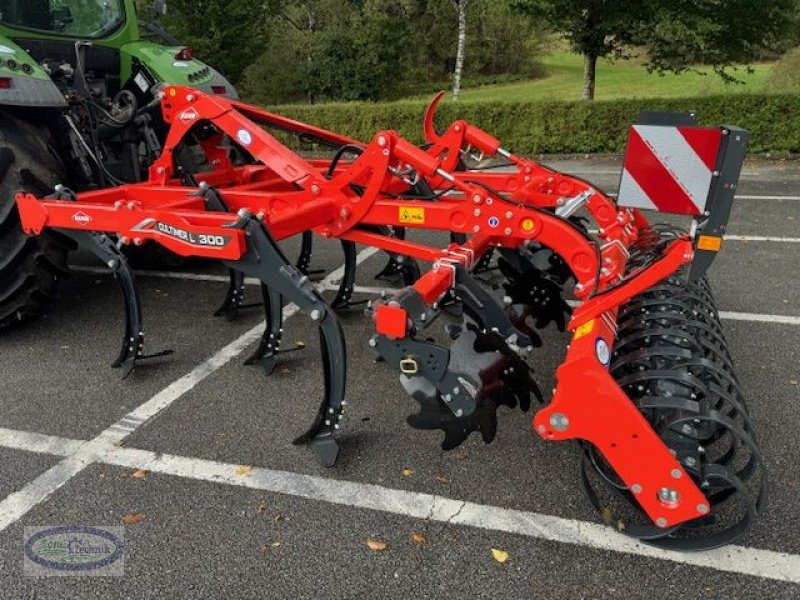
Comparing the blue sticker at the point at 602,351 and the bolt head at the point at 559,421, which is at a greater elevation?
the blue sticker at the point at 602,351

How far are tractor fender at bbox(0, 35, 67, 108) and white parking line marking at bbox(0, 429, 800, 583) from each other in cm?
190

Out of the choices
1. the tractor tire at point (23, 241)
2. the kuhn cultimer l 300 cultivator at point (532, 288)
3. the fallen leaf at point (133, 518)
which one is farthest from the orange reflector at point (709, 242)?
the tractor tire at point (23, 241)

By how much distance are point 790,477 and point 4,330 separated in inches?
174

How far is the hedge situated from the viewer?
34.9ft

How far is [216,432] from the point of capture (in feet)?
10.0

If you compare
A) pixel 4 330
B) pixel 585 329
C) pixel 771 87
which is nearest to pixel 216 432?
pixel 585 329

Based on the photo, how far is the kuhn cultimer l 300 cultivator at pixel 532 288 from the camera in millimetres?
2146

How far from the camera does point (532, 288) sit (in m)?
3.79

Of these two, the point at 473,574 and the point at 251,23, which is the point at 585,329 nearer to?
the point at 473,574

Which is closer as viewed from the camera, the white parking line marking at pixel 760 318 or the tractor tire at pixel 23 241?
the tractor tire at pixel 23 241

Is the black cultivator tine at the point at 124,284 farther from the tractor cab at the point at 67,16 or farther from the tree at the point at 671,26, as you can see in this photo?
the tree at the point at 671,26

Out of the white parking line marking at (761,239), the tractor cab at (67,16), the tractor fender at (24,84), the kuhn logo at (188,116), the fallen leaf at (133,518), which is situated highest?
the tractor cab at (67,16)

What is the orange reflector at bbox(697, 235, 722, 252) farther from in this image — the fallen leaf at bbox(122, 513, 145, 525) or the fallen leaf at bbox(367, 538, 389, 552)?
the fallen leaf at bbox(122, 513, 145, 525)

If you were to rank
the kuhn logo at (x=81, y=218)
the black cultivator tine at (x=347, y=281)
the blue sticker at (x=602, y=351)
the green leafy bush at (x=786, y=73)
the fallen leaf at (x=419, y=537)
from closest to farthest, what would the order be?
the blue sticker at (x=602, y=351) → the fallen leaf at (x=419, y=537) → the kuhn logo at (x=81, y=218) → the black cultivator tine at (x=347, y=281) → the green leafy bush at (x=786, y=73)
